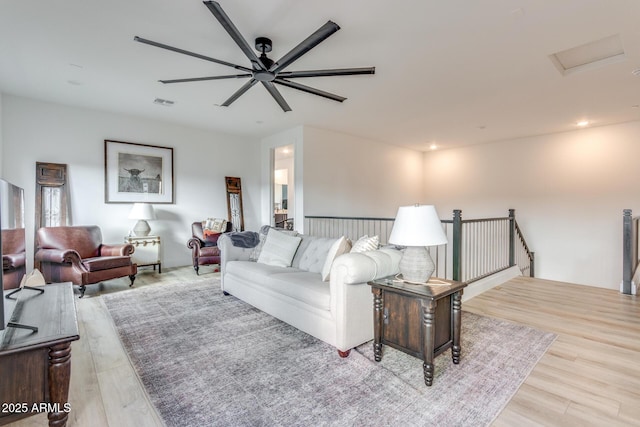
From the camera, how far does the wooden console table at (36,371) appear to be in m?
1.35

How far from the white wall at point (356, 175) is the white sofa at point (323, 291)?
2.49m

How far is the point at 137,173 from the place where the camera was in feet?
17.1

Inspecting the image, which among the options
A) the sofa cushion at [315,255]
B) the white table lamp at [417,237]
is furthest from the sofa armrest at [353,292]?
the sofa cushion at [315,255]

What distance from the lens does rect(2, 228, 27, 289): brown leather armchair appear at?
5.10ft

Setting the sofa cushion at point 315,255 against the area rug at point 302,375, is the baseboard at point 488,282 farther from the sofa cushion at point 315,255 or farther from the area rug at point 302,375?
the sofa cushion at point 315,255

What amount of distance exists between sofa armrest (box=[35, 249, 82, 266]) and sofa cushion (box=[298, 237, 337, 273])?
2.93 metres

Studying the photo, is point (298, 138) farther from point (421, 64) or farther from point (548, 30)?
point (548, 30)

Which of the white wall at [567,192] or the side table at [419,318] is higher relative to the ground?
the white wall at [567,192]

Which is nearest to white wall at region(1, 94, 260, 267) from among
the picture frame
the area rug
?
the picture frame

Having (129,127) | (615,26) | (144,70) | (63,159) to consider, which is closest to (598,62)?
(615,26)

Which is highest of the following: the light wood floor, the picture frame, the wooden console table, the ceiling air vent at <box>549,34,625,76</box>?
the ceiling air vent at <box>549,34,625,76</box>

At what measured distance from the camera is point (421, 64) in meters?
3.17

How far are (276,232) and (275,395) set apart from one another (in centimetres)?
213

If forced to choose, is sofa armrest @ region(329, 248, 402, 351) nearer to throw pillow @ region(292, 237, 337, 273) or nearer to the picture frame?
throw pillow @ region(292, 237, 337, 273)
